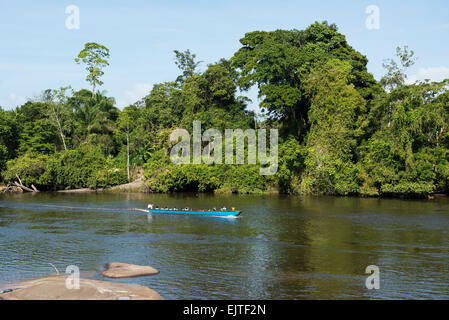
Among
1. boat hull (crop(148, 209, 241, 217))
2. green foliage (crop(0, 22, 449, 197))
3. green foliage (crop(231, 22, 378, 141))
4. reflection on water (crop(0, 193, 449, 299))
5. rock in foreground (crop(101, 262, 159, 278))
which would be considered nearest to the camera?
reflection on water (crop(0, 193, 449, 299))

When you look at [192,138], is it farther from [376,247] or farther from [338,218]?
[376,247]

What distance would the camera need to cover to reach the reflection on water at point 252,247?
19.8 meters

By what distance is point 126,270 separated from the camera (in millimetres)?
21203

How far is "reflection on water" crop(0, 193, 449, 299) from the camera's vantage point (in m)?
19.8

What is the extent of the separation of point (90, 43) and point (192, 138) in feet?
89.5

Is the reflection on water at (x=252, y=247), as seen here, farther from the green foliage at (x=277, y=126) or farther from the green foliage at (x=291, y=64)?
the green foliage at (x=291, y=64)

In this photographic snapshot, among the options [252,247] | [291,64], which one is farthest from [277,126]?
[252,247]

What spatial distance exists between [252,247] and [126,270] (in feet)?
27.4

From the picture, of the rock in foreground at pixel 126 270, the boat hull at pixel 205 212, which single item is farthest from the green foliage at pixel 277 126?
the rock in foreground at pixel 126 270

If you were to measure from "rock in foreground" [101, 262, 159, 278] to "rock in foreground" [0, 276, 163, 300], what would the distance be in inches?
64.9

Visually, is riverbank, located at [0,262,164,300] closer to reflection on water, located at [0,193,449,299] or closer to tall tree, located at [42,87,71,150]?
reflection on water, located at [0,193,449,299]

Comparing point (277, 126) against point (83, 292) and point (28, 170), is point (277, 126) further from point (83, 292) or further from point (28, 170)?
point (83, 292)

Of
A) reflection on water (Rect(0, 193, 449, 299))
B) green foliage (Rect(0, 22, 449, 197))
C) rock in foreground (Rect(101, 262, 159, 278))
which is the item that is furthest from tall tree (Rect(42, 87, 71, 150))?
rock in foreground (Rect(101, 262, 159, 278))

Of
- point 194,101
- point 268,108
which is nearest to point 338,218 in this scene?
point 268,108
